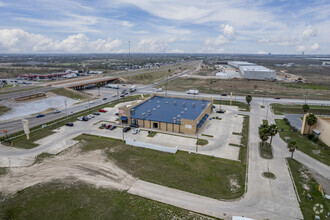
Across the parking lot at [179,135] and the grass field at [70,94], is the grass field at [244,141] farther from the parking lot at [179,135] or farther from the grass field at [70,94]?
the grass field at [70,94]

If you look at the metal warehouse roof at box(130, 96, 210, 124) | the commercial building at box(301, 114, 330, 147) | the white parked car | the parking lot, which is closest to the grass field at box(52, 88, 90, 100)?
the parking lot

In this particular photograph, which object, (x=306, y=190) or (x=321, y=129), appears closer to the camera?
(x=306, y=190)

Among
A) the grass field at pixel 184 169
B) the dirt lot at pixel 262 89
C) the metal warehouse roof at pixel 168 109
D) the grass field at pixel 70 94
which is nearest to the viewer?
the grass field at pixel 184 169

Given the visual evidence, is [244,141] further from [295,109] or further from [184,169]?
[295,109]

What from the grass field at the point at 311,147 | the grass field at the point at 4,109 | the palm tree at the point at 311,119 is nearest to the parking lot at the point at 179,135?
the grass field at the point at 311,147

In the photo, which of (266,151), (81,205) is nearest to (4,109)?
(81,205)
